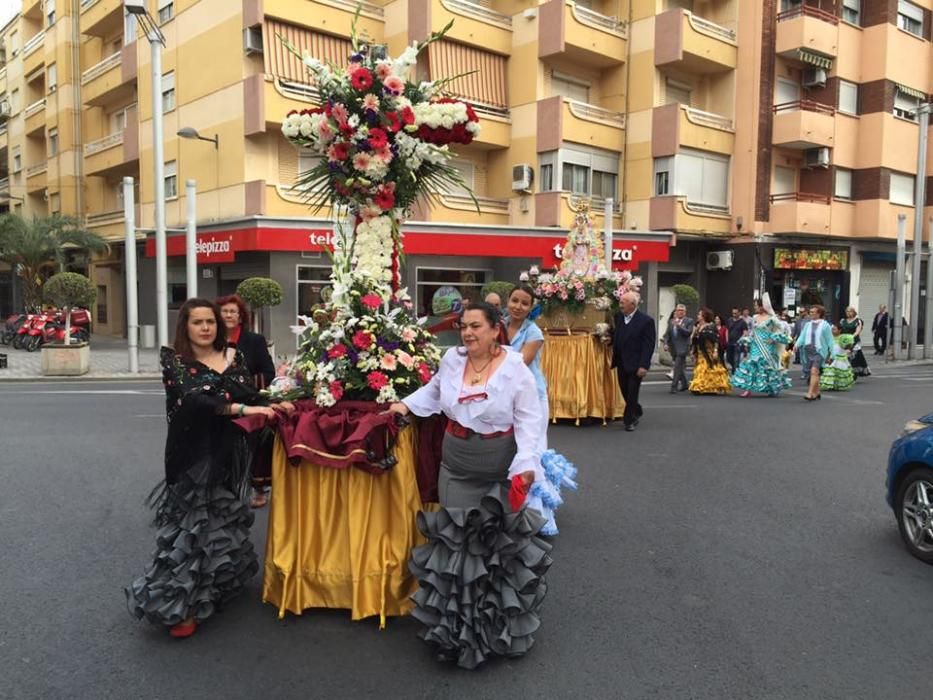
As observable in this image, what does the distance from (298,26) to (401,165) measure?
19893 mm

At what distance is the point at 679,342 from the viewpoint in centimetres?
1483

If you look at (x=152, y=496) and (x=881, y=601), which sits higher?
(x=152, y=496)

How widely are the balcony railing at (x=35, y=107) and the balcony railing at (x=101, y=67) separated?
18.2 feet

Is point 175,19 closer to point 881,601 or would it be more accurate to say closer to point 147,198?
point 147,198

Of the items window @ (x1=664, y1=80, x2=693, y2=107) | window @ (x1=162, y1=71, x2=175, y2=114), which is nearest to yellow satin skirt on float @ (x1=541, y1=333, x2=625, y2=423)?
window @ (x1=664, y1=80, x2=693, y2=107)

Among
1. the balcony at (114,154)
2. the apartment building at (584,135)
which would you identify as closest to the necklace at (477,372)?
the apartment building at (584,135)

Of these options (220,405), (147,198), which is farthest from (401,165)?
(147,198)

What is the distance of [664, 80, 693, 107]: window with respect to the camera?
88.2 ft

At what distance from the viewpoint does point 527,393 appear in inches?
151

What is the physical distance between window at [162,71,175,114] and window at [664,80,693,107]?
54.5 ft

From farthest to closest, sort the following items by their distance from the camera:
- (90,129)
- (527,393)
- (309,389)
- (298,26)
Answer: (90,129), (298,26), (309,389), (527,393)

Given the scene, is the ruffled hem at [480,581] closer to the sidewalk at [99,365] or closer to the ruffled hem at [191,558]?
the ruffled hem at [191,558]

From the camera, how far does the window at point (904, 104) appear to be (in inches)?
1156

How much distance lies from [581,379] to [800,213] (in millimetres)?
19429
